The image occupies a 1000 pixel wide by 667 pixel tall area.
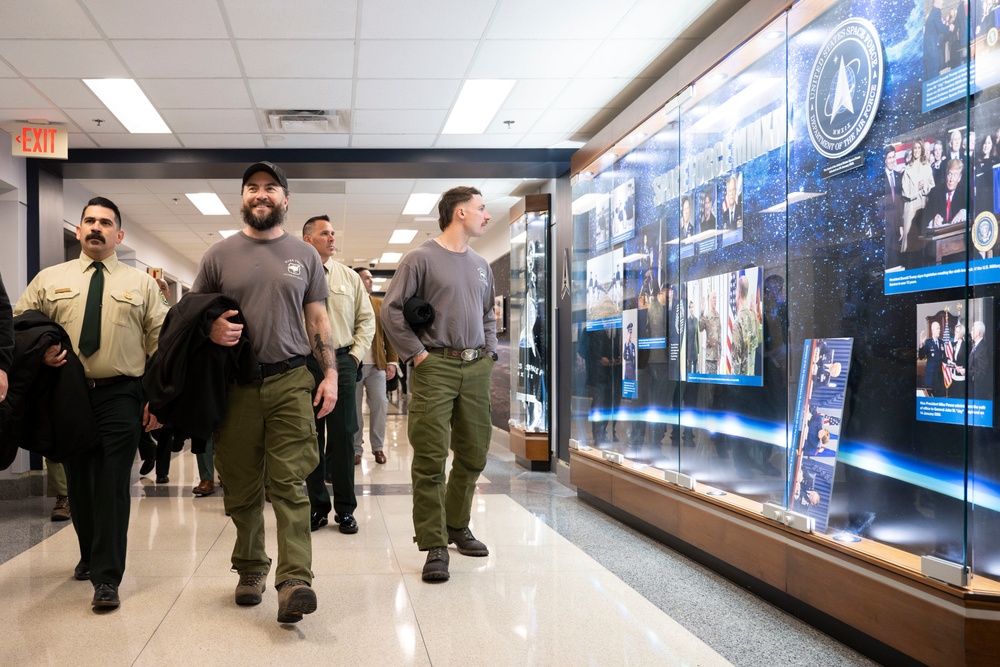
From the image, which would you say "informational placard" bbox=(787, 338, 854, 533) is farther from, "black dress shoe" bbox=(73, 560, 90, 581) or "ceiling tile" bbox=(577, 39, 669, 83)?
"black dress shoe" bbox=(73, 560, 90, 581)

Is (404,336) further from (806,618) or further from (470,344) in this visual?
(806,618)

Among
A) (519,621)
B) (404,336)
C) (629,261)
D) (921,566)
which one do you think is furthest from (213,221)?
(921,566)

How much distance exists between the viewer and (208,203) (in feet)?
30.7

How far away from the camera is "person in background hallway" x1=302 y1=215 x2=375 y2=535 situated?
4.49 m

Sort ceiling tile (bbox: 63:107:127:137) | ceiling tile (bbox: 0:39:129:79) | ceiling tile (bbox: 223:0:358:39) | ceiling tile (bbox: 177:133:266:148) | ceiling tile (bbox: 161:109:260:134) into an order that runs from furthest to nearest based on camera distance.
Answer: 1. ceiling tile (bbox: 177:133:266:148)
2. ceiling tile (bbox: 161:109:260:134)
3. ceiling tile (bbox: 63:107:127:137)
4. ceiling tile (bbox: 0:39:129:79)
5. ceiling tile (bbox: 223:0:358:39)

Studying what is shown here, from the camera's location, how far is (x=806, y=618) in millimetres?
2992

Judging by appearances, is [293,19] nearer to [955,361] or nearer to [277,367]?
[277,367]

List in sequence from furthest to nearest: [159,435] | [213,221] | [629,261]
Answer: [213,221] < [629,261] < [159,435]

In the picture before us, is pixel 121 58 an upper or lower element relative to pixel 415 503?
upper

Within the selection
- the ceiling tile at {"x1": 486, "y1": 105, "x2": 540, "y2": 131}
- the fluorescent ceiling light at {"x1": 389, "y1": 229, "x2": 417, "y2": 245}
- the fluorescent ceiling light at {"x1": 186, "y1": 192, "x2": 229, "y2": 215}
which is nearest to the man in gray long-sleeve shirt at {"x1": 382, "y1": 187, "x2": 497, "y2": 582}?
the ceiling tile at {"x1": 486, "y1": 105, "x2": 540, "y2": 131}

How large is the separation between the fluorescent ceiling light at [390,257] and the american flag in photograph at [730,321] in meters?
11.6

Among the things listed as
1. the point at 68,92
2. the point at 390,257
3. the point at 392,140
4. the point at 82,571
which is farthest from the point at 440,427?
the point at 390,257

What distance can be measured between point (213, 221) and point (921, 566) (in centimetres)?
979

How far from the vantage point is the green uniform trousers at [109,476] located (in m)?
3.05
